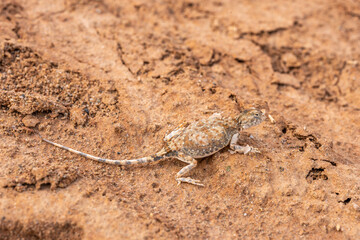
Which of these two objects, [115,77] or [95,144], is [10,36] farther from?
[95,144]

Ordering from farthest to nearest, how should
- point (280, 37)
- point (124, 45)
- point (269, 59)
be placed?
point (280, 37) → point (269, 59) → point (124, 45)

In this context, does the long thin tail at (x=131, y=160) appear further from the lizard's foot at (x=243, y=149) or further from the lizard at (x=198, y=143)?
the lizard's foot at (x=243, y=149)

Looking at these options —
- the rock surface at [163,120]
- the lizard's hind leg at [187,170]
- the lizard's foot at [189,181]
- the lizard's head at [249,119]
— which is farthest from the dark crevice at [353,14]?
the lizard's foot at [189,181]

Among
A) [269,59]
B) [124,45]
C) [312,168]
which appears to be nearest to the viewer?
[312,168]

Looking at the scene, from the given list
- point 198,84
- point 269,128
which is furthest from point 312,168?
point 198,84

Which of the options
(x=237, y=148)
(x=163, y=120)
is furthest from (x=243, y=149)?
(x=163, y=120)

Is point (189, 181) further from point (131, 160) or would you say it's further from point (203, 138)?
point (131, 160)

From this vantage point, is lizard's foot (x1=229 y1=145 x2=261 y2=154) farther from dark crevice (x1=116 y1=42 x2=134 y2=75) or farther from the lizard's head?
dark crevice (x1=116 y1=42 x2=134 y2=75)

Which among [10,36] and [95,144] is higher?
[10,36]

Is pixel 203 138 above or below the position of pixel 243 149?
above
